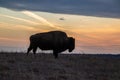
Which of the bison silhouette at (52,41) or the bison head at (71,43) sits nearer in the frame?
the bison silhouette at (52,41)

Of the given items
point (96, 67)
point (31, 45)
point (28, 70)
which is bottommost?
point (31, 45)

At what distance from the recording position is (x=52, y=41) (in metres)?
32.1

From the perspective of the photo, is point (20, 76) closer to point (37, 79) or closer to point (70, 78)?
point (37, 79)

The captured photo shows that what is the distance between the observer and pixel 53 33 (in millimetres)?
32219

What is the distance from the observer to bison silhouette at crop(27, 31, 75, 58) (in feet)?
105

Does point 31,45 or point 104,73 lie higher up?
point 104,73

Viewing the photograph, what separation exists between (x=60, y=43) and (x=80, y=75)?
13781 mm

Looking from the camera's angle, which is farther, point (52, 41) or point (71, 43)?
point (71, 43)

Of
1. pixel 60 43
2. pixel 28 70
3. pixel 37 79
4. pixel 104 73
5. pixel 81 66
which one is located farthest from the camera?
pixel 60 43

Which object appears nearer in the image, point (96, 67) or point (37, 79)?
point (37, 79)

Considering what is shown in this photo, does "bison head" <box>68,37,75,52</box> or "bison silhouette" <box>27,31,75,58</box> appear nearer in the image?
"bison silhouette" <box>27,31,75,58</box>

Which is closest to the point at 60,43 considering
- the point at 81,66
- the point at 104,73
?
the point at 81,66

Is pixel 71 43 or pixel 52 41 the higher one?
pixel 52 41

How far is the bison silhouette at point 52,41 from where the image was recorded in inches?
1259
